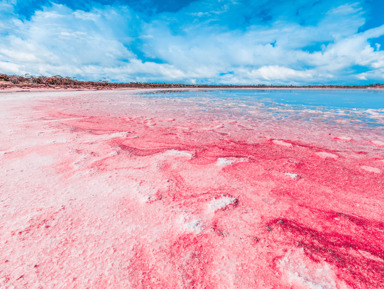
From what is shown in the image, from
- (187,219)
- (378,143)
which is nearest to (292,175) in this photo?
(187,219)

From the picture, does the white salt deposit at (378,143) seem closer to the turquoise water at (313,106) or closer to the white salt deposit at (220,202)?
the turquoise water at (313,106)

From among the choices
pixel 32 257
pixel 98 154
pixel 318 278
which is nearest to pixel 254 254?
pixel 318 278

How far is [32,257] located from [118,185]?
896 mm

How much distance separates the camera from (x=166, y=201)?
1750 mm

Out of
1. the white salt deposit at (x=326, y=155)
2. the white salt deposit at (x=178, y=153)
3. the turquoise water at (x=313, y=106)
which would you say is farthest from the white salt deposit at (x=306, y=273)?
the turquoise water at (x=313, y=106)

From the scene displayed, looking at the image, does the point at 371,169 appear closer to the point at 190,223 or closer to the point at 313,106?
the point at 190,223

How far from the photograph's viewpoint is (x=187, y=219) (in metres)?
1.52

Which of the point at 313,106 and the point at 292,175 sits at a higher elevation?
the point at 292,175

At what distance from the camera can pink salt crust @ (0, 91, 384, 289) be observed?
1.09m

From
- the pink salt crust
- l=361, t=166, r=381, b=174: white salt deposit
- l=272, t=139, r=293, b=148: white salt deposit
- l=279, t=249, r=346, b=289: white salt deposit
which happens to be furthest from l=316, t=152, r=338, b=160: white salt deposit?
l=279, t=249, r=346, b=289: white salt deposit

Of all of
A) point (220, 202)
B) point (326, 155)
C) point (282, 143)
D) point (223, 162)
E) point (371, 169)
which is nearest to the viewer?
point (220, 202)

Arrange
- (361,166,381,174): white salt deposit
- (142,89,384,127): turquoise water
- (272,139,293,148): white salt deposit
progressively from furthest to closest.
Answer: (142,89,384,127): turquoise water → (272,139,293,148): white salt deposit → (361,166,381,174): white salt deposit

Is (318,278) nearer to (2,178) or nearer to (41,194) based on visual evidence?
(41,194)

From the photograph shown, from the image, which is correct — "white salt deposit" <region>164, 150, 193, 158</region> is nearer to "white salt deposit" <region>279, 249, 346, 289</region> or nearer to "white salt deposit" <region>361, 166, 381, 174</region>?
"white salt deposit" <region>279, 249, 346, 289</region>
